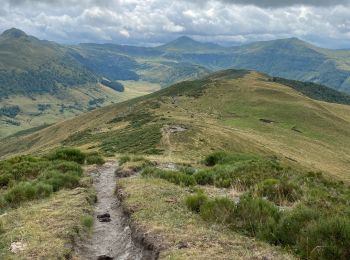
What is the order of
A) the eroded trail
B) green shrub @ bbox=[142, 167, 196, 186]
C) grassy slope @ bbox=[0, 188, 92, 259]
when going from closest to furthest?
grassy slope @ bbox=[0, 188, 92, 259] → the eroded trail → green shrub @ bbox=[142, 167, 196, 186]

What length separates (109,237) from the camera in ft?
52.3

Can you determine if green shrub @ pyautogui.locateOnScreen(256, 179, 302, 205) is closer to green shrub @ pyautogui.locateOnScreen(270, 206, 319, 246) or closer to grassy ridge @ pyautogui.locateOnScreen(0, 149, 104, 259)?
green shrub @ pyautogui.locateOnScreen(270, 206, 319, 246)

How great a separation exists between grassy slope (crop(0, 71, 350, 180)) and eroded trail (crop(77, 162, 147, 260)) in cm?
2215

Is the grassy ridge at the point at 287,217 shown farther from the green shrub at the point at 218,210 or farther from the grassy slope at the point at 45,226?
the grassy slope at the point at 45,226

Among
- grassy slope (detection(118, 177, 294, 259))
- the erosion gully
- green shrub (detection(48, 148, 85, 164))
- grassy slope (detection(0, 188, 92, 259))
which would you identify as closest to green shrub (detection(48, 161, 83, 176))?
the erosion gully

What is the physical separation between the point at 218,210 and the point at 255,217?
4.64ft

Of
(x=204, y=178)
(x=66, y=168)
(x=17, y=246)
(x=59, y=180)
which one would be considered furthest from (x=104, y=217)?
(x=66, y=168)

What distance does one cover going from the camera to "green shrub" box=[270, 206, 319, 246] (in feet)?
39.8

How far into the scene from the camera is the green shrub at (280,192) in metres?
19.0

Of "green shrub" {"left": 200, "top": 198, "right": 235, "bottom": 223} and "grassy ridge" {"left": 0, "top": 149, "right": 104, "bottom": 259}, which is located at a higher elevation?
"green shrub" {"left": 200, "top": 198, "right": 235, "bottom": 223}

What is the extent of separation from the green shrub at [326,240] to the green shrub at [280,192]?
22.7 feet

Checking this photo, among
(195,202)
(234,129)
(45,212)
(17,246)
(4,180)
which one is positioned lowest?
(234,129)

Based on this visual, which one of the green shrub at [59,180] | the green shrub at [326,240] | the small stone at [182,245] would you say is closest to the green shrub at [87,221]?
the small stone at [182,245]

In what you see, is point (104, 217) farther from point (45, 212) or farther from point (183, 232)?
point (183, 232)
